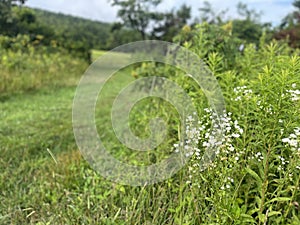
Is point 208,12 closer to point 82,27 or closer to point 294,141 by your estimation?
point 294,141

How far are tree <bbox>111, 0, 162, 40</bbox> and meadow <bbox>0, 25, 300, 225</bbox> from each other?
9019 millimetres

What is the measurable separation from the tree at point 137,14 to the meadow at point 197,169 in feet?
A: 29.6

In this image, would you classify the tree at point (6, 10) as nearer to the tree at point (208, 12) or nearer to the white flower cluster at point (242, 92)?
the tree at point (208, 12)

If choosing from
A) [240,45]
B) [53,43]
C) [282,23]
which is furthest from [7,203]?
[282,23]

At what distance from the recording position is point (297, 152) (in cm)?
140

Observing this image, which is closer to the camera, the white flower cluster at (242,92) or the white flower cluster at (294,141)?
the white flower cluster at (294,141)

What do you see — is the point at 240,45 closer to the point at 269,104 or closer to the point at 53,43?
the point at 269,104

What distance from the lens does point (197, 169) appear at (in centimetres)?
165

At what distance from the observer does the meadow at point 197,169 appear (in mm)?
1530

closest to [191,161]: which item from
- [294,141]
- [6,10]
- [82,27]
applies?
[294,141]

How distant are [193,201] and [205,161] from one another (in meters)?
0.25

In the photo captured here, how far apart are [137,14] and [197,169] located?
11.8 meters

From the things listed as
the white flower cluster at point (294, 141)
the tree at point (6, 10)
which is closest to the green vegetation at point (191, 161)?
the white flower cluster at point (294, 141)

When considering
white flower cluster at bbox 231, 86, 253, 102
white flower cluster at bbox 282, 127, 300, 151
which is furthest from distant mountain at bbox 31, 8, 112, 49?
white flower cluster at bbox 282, 127, 300, 151
